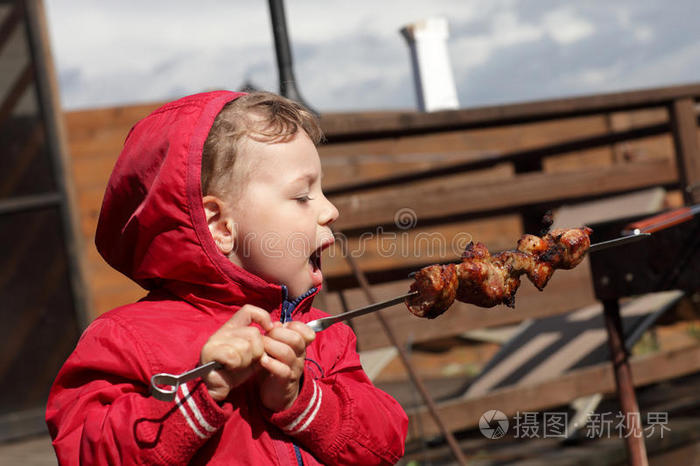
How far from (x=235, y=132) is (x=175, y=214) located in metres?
0.21

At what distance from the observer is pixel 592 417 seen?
429 centimetres

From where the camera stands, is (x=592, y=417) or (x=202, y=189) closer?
(x=202, y=189)

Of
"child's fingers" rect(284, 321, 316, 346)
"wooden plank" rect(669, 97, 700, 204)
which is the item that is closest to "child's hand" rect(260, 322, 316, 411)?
"child's fingers" rect(284, 321, 316, 346)

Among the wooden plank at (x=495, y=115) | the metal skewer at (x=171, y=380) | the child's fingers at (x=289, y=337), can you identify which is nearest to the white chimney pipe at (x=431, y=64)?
the wooden plank at (x=495, y=115)

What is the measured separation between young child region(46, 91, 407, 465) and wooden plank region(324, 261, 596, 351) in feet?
6.50

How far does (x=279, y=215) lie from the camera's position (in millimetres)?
1626

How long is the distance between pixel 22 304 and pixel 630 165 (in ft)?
14.2

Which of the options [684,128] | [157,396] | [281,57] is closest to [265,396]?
[157,396]

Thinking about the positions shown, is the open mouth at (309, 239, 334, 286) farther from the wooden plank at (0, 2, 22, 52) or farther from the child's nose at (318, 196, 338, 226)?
the wooden plank at (0, 2, 22, 52)

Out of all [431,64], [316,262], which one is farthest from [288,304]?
[431,64]

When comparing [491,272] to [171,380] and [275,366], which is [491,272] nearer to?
[275,366]

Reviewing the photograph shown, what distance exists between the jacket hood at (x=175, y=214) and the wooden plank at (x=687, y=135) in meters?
2.78

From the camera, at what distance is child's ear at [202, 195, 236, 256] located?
1658 millimetres

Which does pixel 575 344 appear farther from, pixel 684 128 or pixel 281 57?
pixel 281 57
